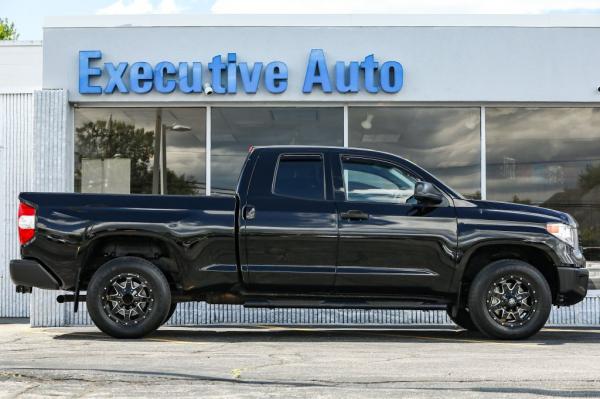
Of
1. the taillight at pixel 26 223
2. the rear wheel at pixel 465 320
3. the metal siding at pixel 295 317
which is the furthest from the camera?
the metal siding at pixel 295 317

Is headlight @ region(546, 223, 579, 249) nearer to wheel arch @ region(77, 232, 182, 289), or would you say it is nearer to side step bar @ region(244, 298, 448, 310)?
side step bar @ region(244, 298, 448, 310)

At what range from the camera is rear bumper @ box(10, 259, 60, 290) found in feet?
29.0

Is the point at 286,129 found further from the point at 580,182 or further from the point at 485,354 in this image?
the point at 485,354

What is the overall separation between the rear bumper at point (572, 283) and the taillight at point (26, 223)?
5.14m

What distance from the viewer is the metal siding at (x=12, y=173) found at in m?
14.7

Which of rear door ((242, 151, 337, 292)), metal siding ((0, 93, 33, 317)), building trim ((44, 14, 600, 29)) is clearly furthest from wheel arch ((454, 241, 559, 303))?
metal siding ((0, 93, 33, 317))

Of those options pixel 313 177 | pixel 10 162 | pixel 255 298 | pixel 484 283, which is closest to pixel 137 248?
pixel 255 298

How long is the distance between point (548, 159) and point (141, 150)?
5.98 m

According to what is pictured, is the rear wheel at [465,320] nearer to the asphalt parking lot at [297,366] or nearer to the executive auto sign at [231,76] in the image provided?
the asphalt parking lot at [297,366]

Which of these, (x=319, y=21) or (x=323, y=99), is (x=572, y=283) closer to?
(x=323, y=99)

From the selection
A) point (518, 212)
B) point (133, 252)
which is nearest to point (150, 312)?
point (133, 252)

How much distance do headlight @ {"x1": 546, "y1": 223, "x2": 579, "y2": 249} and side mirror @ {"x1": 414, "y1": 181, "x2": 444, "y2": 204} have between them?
113 centimetres

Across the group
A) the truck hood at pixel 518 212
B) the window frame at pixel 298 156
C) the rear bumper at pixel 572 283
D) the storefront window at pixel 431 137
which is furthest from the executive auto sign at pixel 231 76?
the rear bumper at pixel 572 283

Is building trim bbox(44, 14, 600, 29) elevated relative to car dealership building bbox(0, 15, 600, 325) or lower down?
elevated
